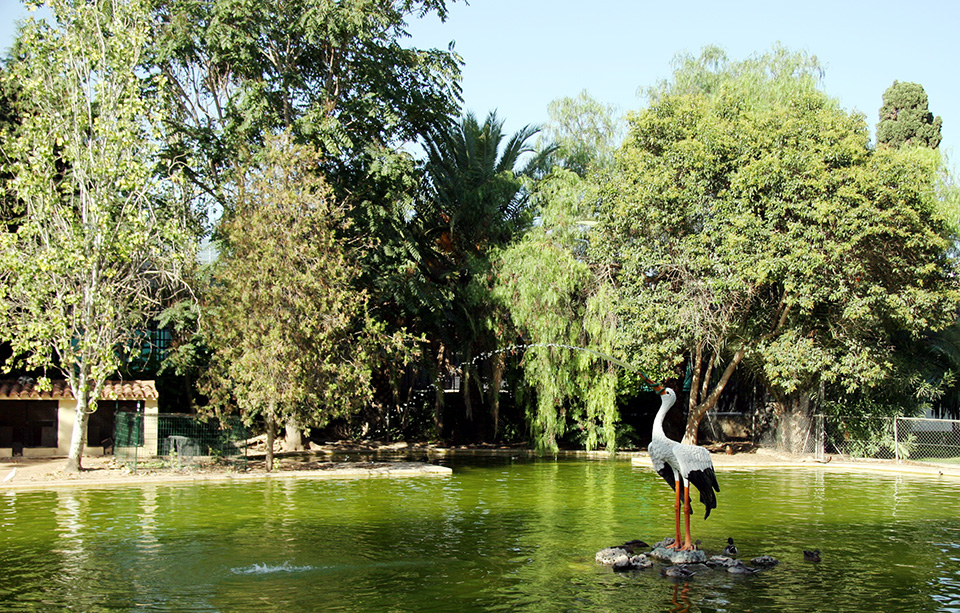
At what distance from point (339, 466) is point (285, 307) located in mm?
6067

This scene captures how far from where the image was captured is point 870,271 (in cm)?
3066

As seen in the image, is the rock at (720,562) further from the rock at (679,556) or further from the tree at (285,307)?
the tree at (285,307)

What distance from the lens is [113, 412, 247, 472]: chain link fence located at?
27.0 m

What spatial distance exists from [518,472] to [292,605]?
17992mm

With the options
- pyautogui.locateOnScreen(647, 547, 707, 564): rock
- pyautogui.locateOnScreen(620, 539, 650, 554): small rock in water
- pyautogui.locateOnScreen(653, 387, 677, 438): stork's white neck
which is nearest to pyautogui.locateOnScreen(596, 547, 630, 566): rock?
pyautogui.locateOnScreen(620, 539, 650, 554): small rock in water

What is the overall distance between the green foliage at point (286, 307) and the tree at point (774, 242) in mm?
10806

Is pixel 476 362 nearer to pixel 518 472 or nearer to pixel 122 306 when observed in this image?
pixel 518 472

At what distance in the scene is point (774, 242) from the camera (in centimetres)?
2906

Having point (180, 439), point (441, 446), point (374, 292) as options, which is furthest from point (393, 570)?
point (441, 446)

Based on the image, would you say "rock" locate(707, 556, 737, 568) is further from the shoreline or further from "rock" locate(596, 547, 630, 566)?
the shoreline

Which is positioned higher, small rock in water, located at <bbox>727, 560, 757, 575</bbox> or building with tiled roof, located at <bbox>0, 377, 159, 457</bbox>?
building with tiled roof, located at <bbox>0, 377, 159, 457</bbox>

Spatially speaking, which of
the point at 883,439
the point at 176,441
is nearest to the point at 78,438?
the point at 176,441

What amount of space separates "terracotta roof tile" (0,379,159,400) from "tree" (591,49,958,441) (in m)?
17.1

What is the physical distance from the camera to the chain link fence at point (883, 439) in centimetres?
3262
